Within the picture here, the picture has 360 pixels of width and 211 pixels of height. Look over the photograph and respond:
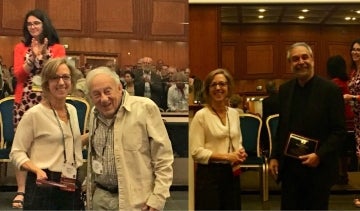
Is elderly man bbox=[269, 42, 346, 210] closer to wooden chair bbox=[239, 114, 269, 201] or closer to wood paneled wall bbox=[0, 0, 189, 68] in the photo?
wooden chair bbox=[239, 114, 269, 201]

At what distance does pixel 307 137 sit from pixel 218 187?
58 cm

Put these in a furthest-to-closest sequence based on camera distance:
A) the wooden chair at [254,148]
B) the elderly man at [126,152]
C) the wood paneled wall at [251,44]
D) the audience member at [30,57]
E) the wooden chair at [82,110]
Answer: the wood paneled wall at [251,44] < the wooden chair at [254,148] < the audience member at [30,57] < the wooden chair at [82,110] < the elderly man at [126,152]

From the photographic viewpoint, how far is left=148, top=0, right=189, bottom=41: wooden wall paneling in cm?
279

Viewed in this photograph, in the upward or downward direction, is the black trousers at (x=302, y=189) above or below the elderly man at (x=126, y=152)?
below

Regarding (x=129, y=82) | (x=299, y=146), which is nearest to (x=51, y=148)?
(x=129, y=82)

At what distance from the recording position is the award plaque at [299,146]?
7.75 ft

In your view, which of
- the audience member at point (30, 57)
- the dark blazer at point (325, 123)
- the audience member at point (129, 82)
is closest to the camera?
the dark blazer at point (325, 123)

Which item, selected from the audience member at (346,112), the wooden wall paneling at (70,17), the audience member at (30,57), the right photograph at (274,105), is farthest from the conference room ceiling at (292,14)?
the audience member at (30,57)

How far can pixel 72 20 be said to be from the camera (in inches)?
105

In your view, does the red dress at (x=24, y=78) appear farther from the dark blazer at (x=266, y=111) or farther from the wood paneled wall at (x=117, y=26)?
the dark blazer at (x=266, y=111)

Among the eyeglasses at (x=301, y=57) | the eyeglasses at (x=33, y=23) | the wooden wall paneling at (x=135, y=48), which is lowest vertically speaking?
the eyeglasses at (x=301, y=57)

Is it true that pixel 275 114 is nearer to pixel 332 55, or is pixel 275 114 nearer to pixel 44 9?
pixel 332 55

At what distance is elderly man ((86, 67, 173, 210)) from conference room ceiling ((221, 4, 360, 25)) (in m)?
1.20

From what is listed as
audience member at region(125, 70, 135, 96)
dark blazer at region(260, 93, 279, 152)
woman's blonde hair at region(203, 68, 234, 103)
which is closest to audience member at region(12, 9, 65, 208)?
audience member at region(125, 70, 135, 96)
